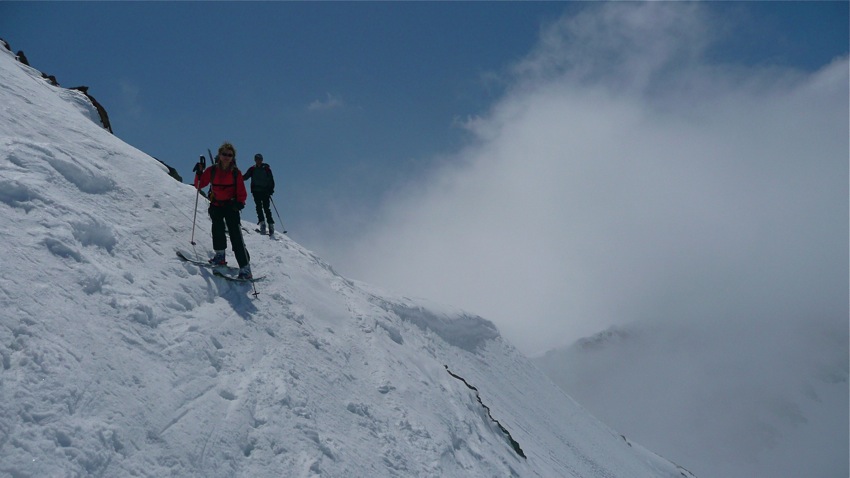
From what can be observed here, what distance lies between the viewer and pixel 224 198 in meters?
10.2

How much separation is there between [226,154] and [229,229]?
1.50 metres

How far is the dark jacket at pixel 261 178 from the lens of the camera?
51.7 ft

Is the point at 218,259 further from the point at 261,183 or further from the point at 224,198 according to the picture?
the point at 261,183

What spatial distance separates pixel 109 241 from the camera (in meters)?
8.55

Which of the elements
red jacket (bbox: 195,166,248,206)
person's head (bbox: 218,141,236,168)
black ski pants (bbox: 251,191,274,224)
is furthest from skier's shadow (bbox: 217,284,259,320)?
black ski pants (bbox: 251,191,274,224)

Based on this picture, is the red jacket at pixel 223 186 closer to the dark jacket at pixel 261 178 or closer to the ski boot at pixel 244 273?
the ski boot at pixel 244 273

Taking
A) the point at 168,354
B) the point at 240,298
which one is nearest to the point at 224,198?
the point at 240,298

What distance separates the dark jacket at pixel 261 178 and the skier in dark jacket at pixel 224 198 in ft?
17.9

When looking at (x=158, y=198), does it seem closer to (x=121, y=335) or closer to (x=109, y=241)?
(x=109, y=241)

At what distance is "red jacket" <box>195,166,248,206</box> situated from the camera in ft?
33.4

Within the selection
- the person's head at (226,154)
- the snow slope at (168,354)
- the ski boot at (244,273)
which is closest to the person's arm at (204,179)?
the person's head at (226,154)

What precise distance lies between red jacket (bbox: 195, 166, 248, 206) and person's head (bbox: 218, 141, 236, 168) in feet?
0.46

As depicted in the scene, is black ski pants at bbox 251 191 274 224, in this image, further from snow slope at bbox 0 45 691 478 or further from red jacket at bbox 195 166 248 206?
red jacket at bbox 195 166 248 206

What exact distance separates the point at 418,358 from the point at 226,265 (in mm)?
5306
